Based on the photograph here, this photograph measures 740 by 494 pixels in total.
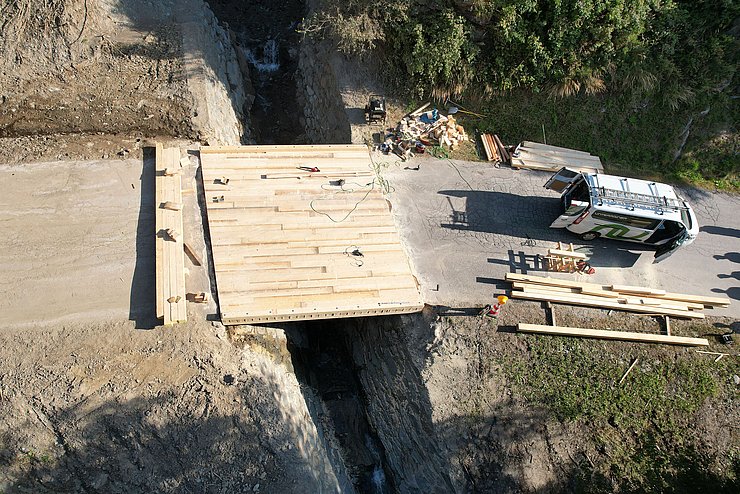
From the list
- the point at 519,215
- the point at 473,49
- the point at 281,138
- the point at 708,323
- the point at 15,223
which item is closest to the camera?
the point at 15,223

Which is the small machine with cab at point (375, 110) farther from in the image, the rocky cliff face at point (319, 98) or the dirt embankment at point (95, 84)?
the dirt embankment at point (95, 84)

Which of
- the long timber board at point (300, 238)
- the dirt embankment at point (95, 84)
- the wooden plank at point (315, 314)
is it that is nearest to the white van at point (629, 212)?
the long timber board at point (300, 238)

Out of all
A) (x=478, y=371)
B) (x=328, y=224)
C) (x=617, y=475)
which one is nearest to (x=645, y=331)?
(x=617, y=475)

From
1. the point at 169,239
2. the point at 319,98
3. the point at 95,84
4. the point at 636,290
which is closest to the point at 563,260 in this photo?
the point at 636,290

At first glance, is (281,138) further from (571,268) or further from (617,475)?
(617,475)

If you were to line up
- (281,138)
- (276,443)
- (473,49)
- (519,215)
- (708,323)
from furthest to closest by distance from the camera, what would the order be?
1. (281,138)
2. (473,49)
3. (519,215)
4. (708,323)
5. (276,443)

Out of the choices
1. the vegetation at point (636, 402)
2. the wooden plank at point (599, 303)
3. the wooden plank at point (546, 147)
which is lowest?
the vegetation at point (636, 402)
